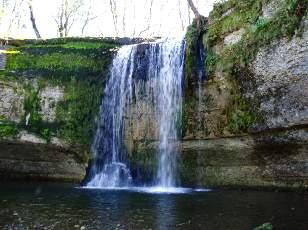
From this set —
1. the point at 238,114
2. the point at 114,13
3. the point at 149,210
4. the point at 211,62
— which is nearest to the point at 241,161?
the point at 238,114

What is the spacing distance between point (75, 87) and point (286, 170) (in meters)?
7.81

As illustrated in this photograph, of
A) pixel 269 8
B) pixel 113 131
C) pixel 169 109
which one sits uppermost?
pixel 269 8

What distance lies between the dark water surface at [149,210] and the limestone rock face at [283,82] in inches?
80.2

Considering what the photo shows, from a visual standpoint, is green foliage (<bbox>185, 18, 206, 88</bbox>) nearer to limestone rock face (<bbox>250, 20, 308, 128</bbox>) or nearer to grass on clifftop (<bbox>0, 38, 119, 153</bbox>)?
limestone rock face (<bbox>250, 20, 308, 128</bbox>)

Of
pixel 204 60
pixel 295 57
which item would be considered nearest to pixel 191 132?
pixel 204 60

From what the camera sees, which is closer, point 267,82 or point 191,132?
point 267,82

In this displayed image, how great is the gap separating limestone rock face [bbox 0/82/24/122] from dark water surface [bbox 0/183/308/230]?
14.7 feet

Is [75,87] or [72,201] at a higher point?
[75,87]

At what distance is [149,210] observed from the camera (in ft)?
26.9

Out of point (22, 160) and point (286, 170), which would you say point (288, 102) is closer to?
point (286, 170)

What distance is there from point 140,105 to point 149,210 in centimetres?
650

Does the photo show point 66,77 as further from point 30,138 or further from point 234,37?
point 234,37

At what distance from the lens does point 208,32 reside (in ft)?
43.4

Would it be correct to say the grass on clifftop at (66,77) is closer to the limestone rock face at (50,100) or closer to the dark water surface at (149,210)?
the limestone rock face at (50,100)
